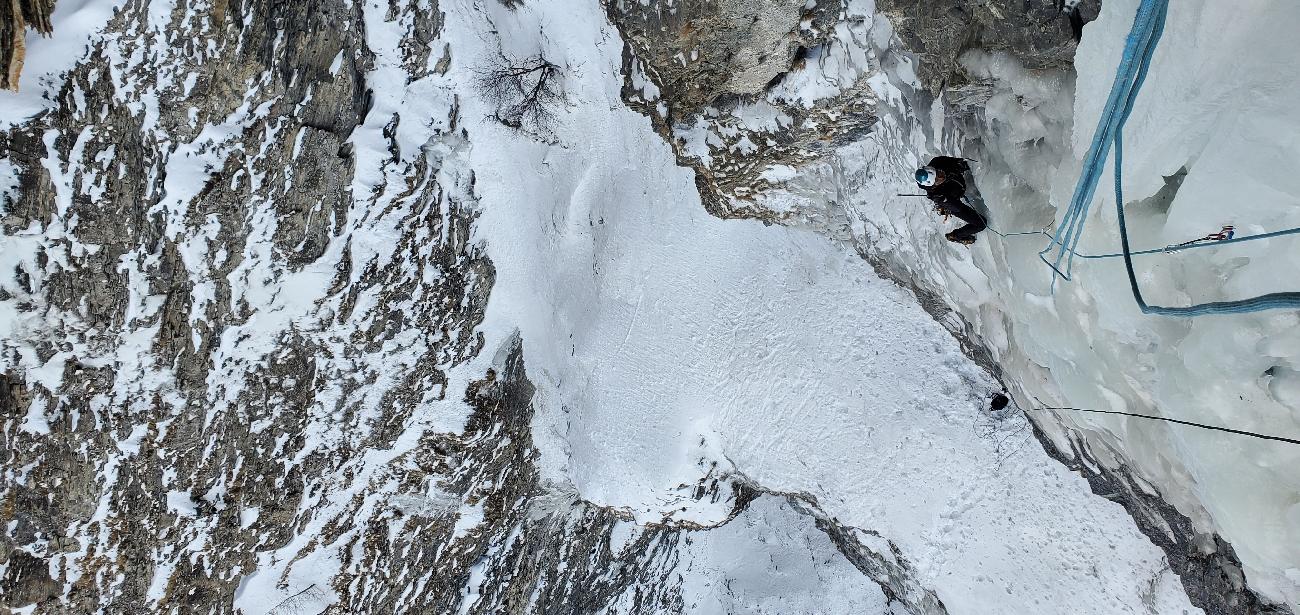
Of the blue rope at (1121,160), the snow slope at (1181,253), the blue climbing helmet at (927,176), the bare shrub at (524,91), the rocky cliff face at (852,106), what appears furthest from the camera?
the bare shrub at (524,91)

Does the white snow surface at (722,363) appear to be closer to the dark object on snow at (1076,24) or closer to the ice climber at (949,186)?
the ice climber at (949,186)

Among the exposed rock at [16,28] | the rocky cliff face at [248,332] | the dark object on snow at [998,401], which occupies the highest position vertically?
the exposed rock at [16,28]

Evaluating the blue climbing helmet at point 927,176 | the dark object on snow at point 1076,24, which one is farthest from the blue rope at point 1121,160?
the blue climbing helmet at point 927,176

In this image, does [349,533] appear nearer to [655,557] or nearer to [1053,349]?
[655,557]

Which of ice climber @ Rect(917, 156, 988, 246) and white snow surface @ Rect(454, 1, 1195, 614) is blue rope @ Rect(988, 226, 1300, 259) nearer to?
ice climber @ Rect(917, 156, 988, 246)

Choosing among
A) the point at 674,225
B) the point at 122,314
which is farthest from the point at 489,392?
the point at 122,314

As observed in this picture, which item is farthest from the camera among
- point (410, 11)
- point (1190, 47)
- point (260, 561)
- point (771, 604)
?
point (771, 604)

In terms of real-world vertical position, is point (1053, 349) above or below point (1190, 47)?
below
